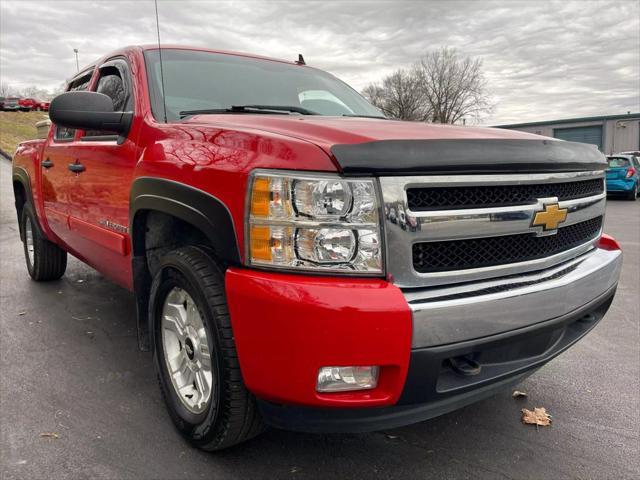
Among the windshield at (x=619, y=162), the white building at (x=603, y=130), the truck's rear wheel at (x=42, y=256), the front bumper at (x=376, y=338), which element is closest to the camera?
the front bumper at (x=376, y=338)

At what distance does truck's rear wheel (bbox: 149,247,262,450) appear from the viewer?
1.93 metres

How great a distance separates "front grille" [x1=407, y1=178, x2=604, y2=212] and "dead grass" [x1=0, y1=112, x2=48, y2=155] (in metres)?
24.5

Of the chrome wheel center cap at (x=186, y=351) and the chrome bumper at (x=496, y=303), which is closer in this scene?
the chrome bumper at (x=496, y=303)

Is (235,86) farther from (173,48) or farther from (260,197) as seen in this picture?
(260,197)

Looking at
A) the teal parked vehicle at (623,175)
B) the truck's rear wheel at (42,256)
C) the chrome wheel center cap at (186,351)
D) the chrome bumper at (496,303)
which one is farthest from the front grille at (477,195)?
the teal parked vehicle at (623,175)

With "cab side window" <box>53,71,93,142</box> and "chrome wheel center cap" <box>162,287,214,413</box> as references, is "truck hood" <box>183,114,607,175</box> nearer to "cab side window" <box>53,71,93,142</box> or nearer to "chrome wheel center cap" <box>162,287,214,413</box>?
"chrome wheel center cap" <box>162,287,214,413</box>

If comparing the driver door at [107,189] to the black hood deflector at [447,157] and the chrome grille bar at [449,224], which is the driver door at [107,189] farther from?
the chrome grille bar at [449,224]

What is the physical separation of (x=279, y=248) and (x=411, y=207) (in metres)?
0.47

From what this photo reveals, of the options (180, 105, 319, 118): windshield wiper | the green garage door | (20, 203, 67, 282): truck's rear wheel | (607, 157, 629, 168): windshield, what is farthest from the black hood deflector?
the green garage door

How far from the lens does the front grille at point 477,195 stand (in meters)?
1.76

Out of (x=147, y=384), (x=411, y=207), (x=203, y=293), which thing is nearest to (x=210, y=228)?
(x=203, y=293)

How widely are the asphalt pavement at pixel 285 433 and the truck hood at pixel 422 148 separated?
1296 millimetres

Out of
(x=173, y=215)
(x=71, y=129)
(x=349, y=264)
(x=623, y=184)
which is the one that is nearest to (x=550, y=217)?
(x=349, y=264)

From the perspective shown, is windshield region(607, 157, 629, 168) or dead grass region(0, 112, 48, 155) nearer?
windshield region(607, 157, 629, 168)
